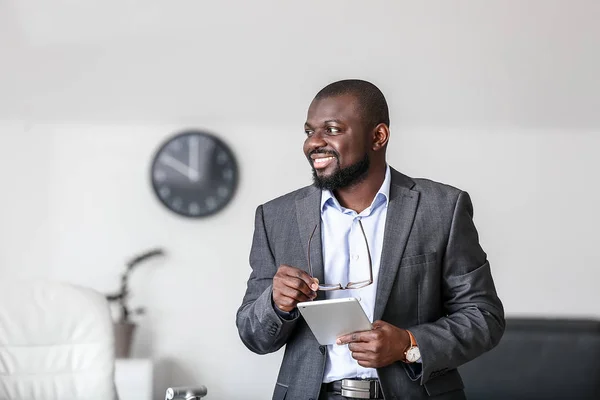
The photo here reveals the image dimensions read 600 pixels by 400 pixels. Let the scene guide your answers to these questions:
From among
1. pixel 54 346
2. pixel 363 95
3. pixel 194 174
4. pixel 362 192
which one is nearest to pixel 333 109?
pixel 363 95

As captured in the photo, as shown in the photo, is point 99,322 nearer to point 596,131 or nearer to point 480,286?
point 480,286

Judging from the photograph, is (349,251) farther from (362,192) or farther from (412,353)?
(412,353)

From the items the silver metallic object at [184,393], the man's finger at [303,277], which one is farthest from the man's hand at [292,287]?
the silver metallic object at [184,393]

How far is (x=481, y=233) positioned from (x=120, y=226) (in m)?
2.14

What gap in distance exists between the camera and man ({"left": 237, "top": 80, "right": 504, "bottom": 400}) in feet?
6.26

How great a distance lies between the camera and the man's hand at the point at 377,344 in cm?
181

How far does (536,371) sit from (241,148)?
2.11 meters

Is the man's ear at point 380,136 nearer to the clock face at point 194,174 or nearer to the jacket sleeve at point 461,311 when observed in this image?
the jacket sleeve at point 461,311

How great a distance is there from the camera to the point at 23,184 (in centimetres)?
487

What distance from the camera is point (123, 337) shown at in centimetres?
477

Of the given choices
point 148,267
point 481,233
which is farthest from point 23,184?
point 481,233

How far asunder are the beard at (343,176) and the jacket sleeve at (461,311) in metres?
0.25

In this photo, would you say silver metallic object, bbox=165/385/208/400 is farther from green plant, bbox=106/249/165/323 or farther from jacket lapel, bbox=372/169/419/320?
green plant, bbox=106/249/165/323

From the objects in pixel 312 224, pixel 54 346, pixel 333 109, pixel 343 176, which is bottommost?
pixel 54 346
